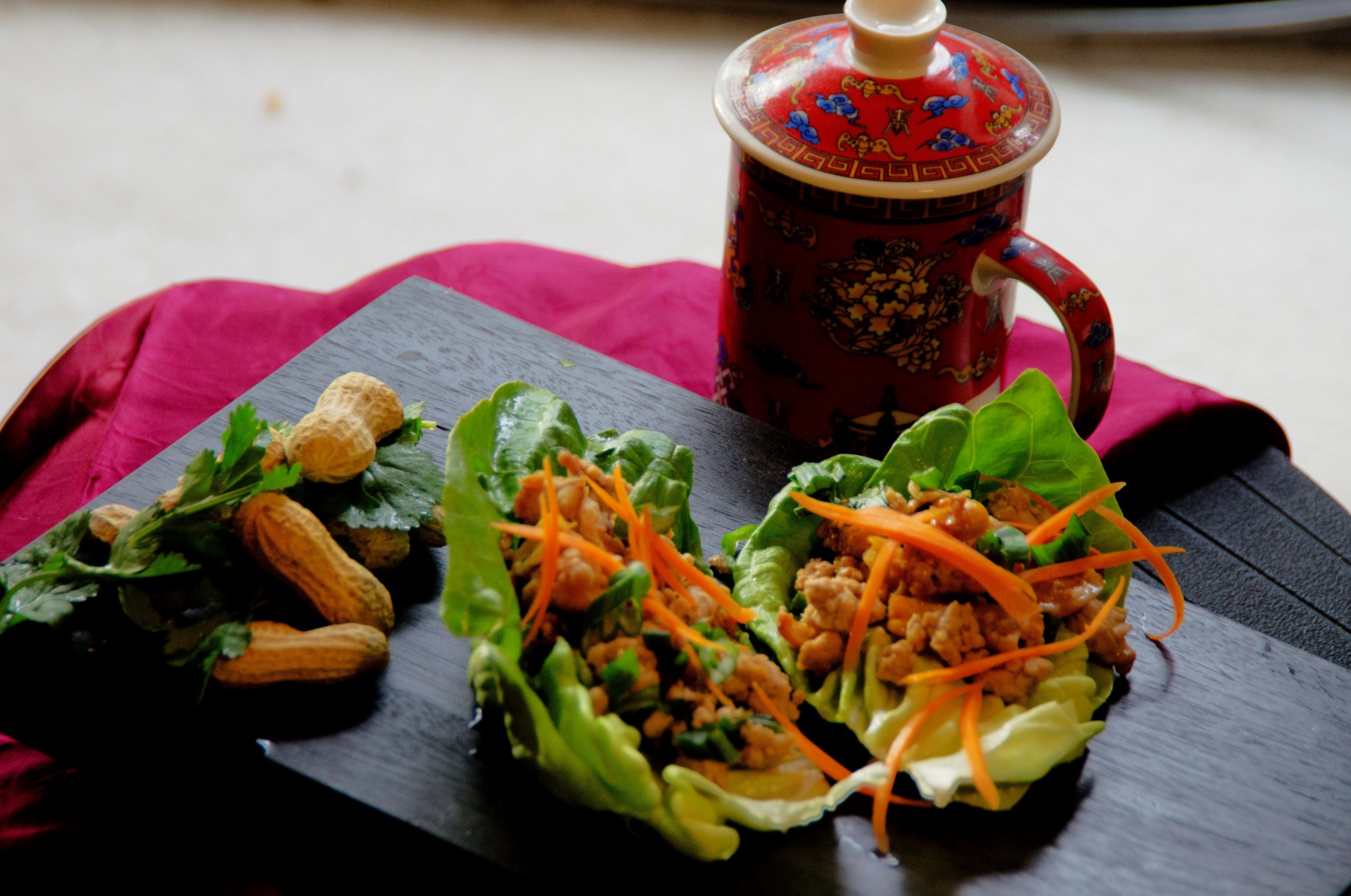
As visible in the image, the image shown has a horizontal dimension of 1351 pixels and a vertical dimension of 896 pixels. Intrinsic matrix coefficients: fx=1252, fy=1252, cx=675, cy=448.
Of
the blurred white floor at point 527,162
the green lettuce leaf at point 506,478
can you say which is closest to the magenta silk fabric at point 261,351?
the green lettuce leaf at point 506,478

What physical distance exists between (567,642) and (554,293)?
785 millimetres

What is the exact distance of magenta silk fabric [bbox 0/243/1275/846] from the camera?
1.25 meters

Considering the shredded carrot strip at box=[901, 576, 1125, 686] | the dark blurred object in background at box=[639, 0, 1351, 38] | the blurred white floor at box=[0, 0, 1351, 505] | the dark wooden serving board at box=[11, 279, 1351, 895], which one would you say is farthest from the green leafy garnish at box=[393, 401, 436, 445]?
the dark blurred object in background at box=[639, 0, 1351, 38]

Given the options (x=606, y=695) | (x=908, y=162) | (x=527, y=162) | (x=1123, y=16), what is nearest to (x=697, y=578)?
(x=606, y=695)

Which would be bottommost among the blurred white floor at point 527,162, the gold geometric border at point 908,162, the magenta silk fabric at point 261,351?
A: the blurred white floor at point 527,162

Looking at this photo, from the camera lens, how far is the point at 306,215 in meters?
2.55

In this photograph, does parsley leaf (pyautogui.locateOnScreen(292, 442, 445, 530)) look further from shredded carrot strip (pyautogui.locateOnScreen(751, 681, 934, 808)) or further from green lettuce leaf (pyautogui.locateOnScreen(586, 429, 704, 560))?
shredded carrot strip (pyautogui.locateOnScreen(751, 681, 934, 808))

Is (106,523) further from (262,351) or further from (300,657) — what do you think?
(262,351)

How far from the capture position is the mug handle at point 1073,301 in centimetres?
99

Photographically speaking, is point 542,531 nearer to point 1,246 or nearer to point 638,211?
point 638,211

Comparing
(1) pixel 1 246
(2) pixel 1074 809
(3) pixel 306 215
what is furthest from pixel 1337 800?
(1) pixel 1 246

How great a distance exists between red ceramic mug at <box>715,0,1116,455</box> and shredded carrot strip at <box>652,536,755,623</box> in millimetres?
273

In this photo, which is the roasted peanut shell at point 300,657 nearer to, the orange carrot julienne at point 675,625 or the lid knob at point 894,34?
the orange carrot julienne at point 675,625

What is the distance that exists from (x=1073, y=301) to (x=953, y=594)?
28 cm
